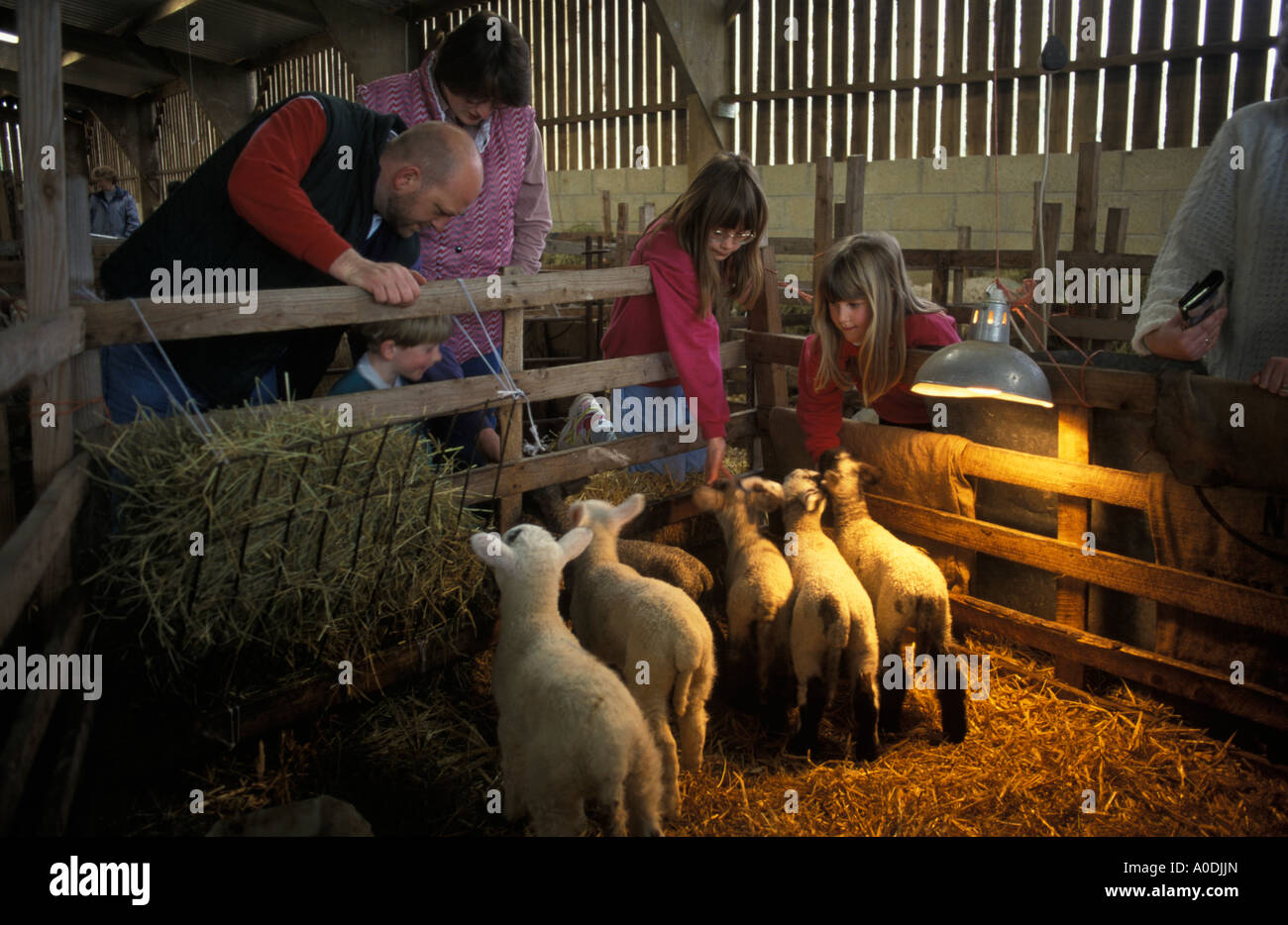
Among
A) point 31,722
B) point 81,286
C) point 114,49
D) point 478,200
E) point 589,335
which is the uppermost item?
point 114,49

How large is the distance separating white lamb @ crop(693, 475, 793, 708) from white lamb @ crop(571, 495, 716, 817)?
0.33 metres

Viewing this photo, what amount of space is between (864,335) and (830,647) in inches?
52.8

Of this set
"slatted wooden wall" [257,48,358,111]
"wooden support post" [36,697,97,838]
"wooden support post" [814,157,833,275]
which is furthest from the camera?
"slatted wooden wall" [257,48,358,111]

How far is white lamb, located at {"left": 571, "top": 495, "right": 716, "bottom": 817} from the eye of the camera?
9.00ft

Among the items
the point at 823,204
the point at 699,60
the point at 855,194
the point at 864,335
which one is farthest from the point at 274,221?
the point at 699,60

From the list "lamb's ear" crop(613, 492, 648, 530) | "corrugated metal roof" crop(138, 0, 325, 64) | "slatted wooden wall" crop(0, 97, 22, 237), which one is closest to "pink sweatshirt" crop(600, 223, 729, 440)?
"lamb's ear" crop(613, 492, 648, 530)

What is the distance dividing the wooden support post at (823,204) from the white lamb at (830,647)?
4.11 m

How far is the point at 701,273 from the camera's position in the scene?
4016 millimetres

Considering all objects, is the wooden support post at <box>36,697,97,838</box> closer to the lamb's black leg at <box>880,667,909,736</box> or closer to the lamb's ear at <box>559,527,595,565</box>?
the lamb's ear at <box>559,527,595,565</box>

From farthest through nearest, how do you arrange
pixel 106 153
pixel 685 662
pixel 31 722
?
pixel 106 153 < pixel 685 662 < pixel 31 722

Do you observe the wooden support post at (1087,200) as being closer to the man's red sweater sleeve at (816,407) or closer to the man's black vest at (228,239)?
the man's red sweater sleeve at (816,407)

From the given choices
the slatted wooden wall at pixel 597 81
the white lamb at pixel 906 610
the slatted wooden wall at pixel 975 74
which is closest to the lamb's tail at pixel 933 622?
the white lamb at pixel 906 610

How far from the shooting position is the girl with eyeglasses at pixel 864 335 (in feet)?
12.0

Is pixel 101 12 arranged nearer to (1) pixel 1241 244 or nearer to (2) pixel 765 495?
(2) pixel 765 495
